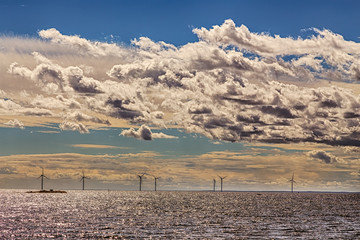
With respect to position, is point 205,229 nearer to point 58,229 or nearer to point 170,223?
point 170,223

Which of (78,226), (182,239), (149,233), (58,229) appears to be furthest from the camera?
(78,226)

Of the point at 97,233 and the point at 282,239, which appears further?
the point at 97,233

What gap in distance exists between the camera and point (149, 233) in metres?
128

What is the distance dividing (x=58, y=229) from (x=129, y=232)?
21.6 m

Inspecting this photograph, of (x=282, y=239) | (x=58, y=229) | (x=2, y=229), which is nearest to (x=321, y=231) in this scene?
(x=282, y=239)

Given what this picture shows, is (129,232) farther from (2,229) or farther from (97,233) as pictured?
(2,229)

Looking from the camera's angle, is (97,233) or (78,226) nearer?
(97,233)

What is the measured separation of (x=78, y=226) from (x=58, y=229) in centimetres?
1008

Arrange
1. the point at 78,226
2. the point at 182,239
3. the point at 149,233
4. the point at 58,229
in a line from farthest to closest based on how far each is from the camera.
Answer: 1. the point at 78,226
2. the point at 58,229
3. the point at 149,233
4. the point at 182,239

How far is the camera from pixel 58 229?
456ft

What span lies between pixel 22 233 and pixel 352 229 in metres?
90.4

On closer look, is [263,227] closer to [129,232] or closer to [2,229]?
[129,232]

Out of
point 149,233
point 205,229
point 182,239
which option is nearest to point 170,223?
point 205,229

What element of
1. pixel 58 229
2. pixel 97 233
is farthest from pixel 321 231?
pixel 58 229
